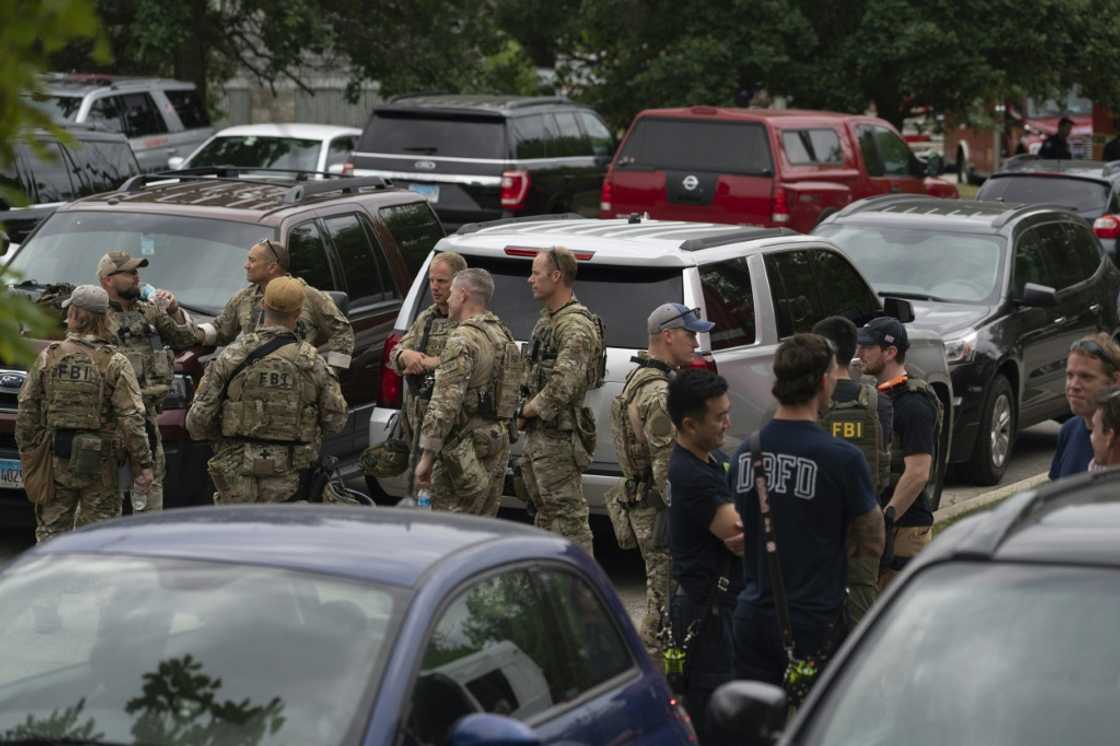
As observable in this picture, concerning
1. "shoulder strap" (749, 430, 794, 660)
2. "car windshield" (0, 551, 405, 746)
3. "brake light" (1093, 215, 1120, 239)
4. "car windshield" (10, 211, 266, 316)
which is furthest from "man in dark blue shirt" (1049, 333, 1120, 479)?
"brake light" (1093, 215, 1120, 239)

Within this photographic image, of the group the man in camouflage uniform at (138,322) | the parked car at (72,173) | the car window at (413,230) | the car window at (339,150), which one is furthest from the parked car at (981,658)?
the car window at (339,150)

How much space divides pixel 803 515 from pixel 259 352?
11.3ft

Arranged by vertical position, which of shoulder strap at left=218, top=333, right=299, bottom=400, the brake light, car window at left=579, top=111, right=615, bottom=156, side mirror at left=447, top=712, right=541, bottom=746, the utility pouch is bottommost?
the brake light

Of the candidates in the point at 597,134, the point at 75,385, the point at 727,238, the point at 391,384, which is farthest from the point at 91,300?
the point at 597,134

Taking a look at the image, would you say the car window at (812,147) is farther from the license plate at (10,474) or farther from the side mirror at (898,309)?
the license plate at (10,474)

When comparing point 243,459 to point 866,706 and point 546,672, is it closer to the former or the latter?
point 546,672

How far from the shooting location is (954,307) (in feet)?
44.8

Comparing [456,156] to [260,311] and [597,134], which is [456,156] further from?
[260,311]

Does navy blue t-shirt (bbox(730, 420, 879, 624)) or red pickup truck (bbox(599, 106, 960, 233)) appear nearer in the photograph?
navy blue t-shirt (bbox(730, 420, 879, 624))

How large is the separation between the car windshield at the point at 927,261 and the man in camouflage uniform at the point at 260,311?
15.7 ft

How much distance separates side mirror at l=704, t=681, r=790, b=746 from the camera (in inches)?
167

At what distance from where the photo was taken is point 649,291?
9.85 metres

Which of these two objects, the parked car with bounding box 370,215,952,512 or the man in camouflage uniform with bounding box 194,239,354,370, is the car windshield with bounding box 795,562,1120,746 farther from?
the man in camouflage uniform with bounding box 194,239,354,370

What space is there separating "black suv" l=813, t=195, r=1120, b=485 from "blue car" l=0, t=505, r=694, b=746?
27.4 feet
